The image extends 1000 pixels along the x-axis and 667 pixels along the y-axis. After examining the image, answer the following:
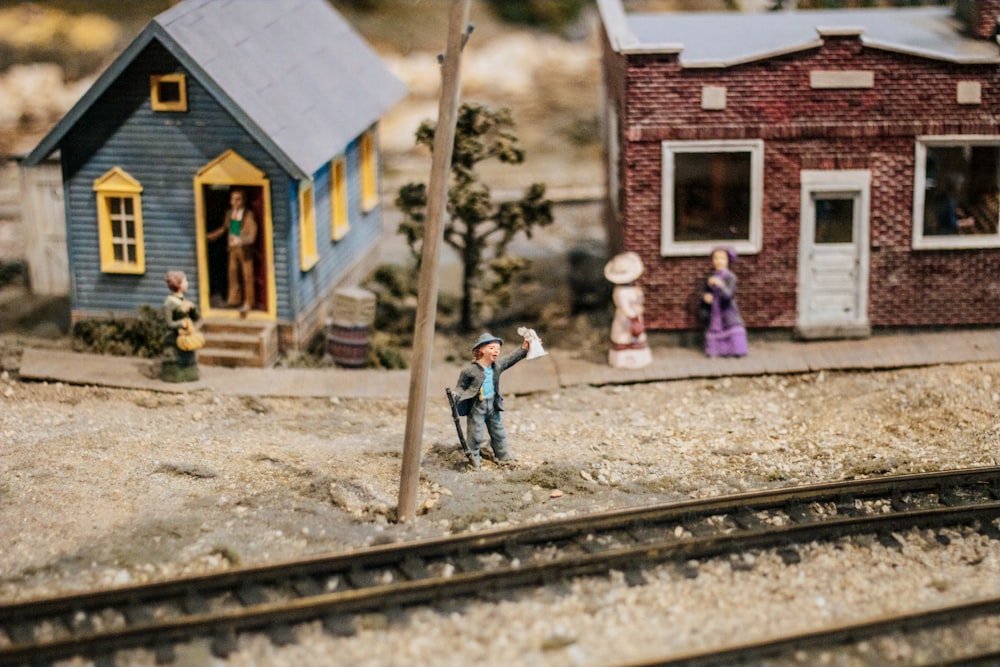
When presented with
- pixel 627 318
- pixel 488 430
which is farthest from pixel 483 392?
pixel 627 318

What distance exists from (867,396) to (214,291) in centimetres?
900

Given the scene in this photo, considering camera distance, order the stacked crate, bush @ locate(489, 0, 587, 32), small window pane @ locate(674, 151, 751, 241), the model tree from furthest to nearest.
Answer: bush @ locate(489, 0, 587, 32) → the model tree → the stacked crate → small window pane @ locate(674, 151, 751, 241)

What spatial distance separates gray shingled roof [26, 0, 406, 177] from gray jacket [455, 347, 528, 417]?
462 cm

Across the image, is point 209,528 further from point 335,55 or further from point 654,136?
point 335,55

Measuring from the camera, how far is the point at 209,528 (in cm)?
1285

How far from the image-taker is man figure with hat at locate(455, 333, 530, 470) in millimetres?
13930

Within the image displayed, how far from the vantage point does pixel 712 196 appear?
18297 millimetres

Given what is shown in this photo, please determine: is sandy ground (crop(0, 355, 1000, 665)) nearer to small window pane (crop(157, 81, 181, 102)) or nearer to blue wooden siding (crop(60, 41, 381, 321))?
blue wooden siding (crop(60, 41, 381, 321))

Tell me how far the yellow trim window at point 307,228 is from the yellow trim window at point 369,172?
10.9ft

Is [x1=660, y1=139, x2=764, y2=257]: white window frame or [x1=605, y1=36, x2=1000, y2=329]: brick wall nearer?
[x1=605, y1=36, x2=1000, y2=329]: brick wall

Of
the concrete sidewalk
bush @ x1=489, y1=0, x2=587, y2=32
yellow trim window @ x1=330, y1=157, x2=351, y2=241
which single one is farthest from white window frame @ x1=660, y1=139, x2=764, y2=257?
bush @ x1=489, y1=0, x2=587, y2=32

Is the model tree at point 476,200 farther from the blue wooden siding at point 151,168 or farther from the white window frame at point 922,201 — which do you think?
the white window frame at point 922,201

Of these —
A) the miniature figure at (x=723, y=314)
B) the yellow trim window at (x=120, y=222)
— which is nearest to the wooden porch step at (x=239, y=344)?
the yellow trim window at (x=120, y=222)

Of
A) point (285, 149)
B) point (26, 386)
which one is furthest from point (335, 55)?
point (26, 386)
